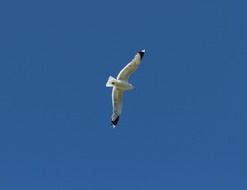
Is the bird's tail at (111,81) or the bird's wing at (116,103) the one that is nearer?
the bird's tail at (111,81)

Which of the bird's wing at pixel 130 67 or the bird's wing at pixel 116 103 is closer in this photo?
the bird's wing at pixel 130 67

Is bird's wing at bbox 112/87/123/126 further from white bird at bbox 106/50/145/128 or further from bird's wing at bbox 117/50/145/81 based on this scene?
bird's wing at bbox 117/50/145/81

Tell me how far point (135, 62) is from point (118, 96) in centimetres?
316

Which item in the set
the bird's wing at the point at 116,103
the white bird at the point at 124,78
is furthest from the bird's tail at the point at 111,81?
the bird's wing at the point at 116,103

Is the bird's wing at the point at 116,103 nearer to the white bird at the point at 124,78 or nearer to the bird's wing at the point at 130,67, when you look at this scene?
the white bird at the point at 124,78

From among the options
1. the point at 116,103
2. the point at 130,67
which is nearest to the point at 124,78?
the point at 130,67

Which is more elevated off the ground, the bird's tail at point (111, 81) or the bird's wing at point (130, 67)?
the bird's wing at point (130, 67)

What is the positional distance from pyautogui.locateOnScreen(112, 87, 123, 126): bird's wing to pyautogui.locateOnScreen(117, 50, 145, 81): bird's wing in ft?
4.12

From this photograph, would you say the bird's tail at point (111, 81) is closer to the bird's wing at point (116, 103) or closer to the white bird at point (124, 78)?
the white bird at point (124, 78)

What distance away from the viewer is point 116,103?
→ 7938cm

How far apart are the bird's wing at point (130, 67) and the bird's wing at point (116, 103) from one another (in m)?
1.26

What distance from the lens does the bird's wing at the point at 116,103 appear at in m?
78.5

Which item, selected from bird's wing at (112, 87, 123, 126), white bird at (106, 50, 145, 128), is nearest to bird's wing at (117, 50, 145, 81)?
white bird at (106, 50, 145, 128)

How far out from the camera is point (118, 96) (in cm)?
7906
